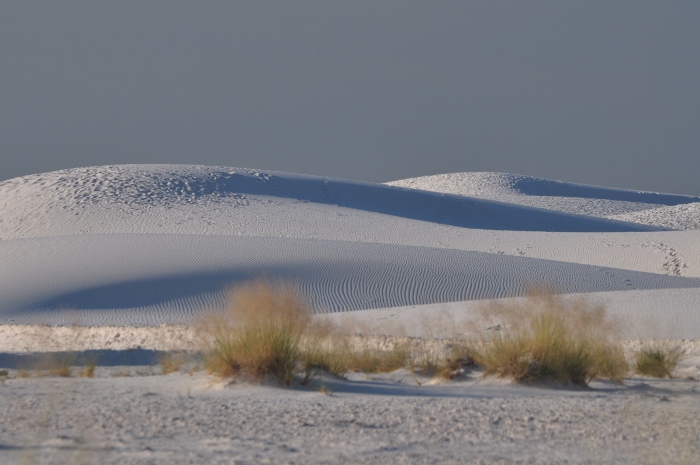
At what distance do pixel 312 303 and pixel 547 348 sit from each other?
45.4 ft

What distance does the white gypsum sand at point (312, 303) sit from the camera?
651 centimetres

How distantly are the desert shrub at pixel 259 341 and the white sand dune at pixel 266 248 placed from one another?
13.6 ft

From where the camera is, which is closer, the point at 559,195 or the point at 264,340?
the point at 264,340

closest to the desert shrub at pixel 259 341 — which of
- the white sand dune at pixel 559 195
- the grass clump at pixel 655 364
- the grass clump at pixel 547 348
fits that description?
the grass clump at pixel 547 348

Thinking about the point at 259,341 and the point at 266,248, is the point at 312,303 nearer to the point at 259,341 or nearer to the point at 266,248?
the point at 266,248

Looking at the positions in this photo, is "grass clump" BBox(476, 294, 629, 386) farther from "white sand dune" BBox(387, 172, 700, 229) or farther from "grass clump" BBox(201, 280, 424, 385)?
"white sand dune" BBox(387, 172, 700, 229)

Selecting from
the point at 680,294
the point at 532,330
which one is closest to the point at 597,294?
the point at 680,294

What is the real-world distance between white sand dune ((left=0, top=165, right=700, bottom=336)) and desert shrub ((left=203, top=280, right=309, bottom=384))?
13.6 feet

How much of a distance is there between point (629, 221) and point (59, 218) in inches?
1695

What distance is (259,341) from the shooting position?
337 inches

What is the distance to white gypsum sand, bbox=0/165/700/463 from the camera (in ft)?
21.4

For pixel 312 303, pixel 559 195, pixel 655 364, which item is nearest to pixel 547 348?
pixel 655 364

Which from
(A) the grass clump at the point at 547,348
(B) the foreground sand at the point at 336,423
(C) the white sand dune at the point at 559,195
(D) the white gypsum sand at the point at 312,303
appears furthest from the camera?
(C) the white sand dune at the point at 559,195

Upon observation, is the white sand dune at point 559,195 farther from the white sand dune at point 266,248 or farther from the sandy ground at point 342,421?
the sandy ground at point 342,421
